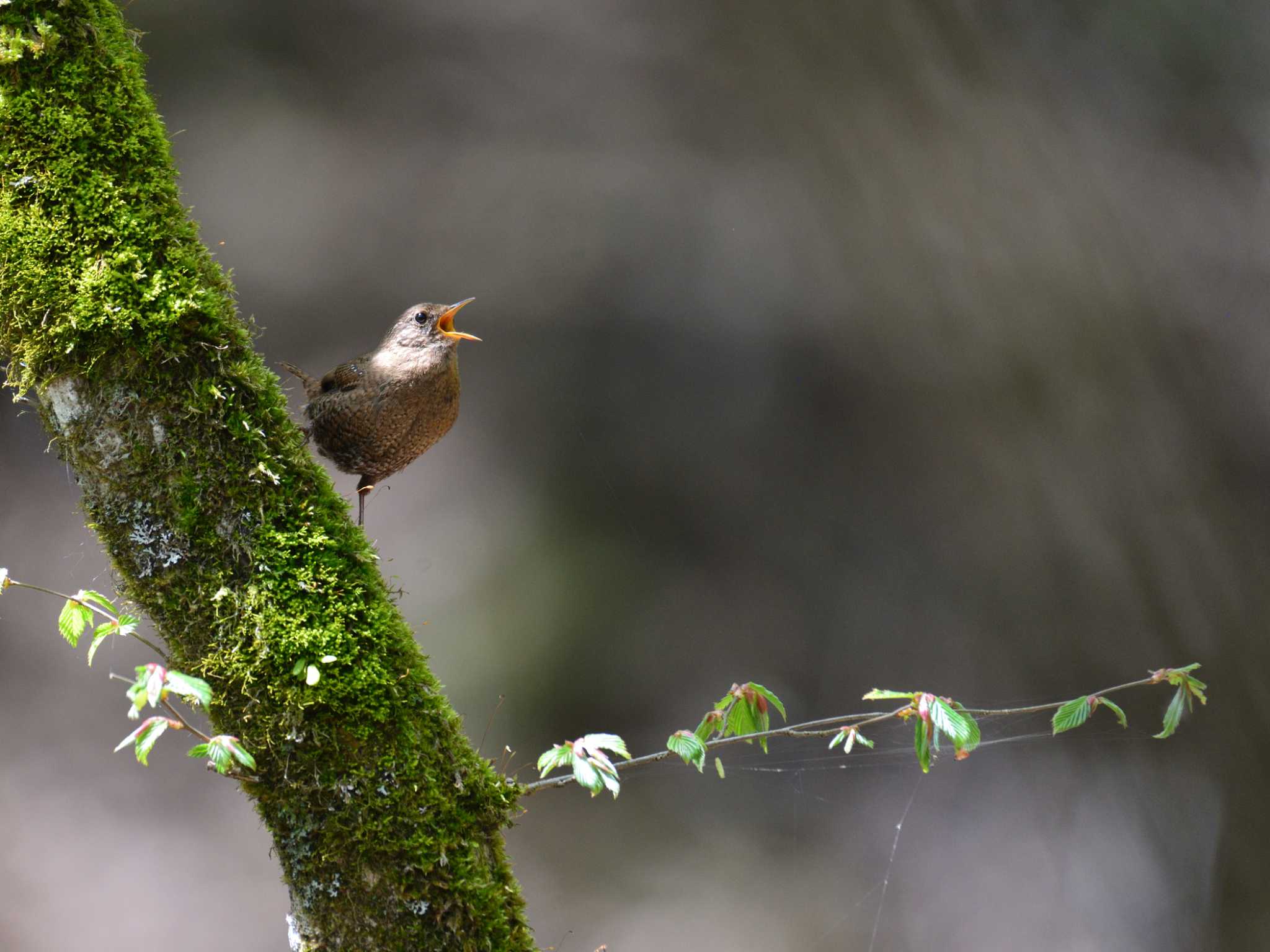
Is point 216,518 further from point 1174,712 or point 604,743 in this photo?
point 1174,712

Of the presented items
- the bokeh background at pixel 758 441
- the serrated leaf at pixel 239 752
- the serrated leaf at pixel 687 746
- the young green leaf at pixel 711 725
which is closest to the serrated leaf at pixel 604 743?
the serrated leaf at pixel 687 746

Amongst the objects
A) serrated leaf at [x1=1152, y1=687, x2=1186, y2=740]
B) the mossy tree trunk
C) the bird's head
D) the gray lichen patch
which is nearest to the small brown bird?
the bird's head

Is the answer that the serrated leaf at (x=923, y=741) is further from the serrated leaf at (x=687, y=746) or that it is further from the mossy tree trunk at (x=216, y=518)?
the mossy tree trunk at (x=216, y=518)

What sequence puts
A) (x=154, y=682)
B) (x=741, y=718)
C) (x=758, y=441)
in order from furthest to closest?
(x=758, y=441) → (x=741, y=718) → (x=154, y=682)

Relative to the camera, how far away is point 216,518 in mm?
1188

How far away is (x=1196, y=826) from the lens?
7.79ft

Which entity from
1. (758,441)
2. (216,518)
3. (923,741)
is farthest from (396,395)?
(758,441)

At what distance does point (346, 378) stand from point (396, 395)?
12 centimetres

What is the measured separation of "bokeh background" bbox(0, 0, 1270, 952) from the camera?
8.00 feet

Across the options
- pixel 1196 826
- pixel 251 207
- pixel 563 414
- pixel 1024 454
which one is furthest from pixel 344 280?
pixel 1196 826

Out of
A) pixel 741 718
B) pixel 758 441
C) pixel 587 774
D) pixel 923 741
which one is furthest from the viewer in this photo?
pixel 758 441

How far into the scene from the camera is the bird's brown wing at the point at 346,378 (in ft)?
4.80

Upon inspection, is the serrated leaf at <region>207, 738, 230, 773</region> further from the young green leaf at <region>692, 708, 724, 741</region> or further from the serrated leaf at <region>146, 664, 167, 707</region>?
the young green leaf at <region>692, 708, 724, 741</region>

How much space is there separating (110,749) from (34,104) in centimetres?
196
